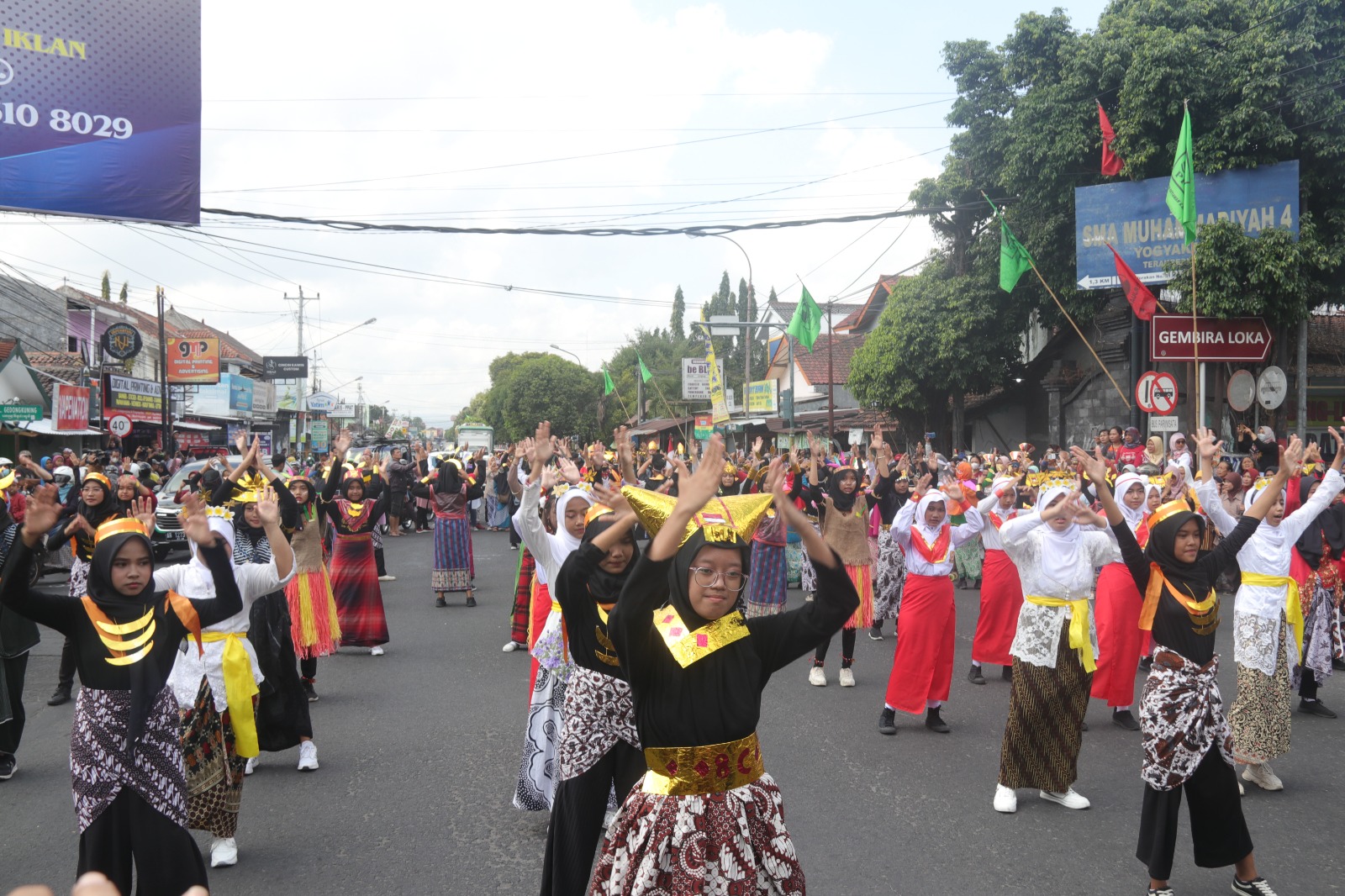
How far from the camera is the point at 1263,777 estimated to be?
590 centimetres

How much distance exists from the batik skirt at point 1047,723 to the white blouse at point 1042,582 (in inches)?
2.2

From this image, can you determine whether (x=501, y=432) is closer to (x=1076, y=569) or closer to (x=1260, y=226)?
(x=1260, y=226)

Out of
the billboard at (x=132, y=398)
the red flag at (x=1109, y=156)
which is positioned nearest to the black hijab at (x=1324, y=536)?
the red flag at (x=1109, y=156)

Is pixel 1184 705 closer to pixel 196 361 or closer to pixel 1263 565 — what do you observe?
pixel 1263 565

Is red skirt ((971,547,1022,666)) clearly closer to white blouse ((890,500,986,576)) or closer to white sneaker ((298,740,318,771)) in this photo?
white blouse ((890,500,986,576))

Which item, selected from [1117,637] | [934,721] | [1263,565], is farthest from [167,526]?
[1263,565]

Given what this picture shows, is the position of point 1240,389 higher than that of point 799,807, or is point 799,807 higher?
point 1240,389

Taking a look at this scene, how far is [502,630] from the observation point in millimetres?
11359

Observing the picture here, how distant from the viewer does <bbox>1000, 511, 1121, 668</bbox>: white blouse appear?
585cm

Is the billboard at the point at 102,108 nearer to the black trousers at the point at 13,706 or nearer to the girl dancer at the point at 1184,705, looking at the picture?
the black trousers at the point at 13,706

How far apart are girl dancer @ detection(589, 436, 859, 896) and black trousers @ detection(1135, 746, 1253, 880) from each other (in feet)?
7.69

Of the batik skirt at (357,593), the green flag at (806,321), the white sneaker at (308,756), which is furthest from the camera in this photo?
the green flag at (806,321)

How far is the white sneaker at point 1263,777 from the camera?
19.3ft

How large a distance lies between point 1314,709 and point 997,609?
238 centimetres
